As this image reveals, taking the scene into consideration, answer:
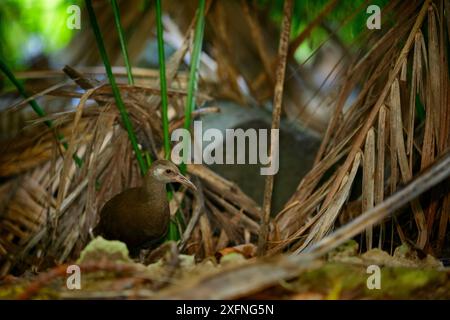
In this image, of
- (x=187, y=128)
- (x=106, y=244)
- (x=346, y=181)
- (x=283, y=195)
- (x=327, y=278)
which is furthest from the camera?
(x=283, y=195)

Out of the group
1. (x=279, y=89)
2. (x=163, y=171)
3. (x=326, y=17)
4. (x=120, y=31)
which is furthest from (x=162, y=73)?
(x=326, y=17)

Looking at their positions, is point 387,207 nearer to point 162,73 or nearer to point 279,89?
point 279,89

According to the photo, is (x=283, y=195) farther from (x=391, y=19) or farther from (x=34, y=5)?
(x=34, y=5)

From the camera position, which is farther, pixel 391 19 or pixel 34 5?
pixel 34 5

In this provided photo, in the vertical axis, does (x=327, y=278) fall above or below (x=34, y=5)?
below

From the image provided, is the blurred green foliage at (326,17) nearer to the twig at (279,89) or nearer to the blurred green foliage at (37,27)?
the blurred green foliage at (37,27)

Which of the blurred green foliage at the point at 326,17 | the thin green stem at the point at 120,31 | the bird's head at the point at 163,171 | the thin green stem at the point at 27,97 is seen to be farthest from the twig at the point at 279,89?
the thin green stem at the point at 27,97

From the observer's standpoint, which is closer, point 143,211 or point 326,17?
point 143,211
